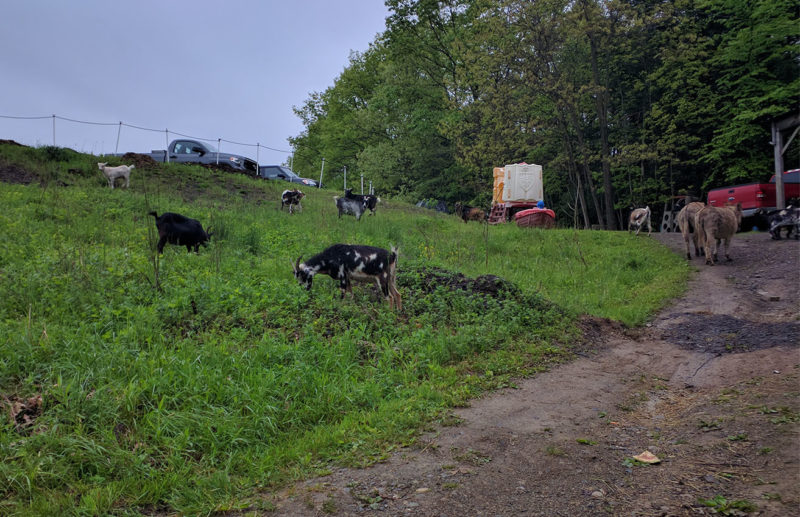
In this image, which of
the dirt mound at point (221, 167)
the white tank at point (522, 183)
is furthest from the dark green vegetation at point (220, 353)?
the white tank at point (522, 183)

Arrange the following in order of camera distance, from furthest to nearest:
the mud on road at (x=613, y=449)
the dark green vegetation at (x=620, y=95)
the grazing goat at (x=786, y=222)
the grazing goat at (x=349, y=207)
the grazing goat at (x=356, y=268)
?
the dark green vegetation at (x=620, y=95) < the grazing goat at (x=349, y=207) < the grazing goat at (x=786, y=222) < the grazing goat at (x=356, y=268) < the mud on road at (x=613, y=449)

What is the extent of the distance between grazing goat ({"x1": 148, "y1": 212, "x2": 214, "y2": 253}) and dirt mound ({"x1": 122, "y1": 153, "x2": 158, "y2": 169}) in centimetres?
1213

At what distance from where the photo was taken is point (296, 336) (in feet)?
20.5

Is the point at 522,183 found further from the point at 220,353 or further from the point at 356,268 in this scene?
the point at 220,353

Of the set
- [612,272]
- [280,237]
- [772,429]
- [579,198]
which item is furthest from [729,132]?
[772,429]

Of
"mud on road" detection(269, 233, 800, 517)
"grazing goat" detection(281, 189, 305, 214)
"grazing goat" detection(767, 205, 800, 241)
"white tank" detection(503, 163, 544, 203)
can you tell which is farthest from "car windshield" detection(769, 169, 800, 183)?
"grazing goat" detection(281, 189, 305, 214)

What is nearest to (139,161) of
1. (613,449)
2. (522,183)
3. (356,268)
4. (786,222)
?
(356,268)

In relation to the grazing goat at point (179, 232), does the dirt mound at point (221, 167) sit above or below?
above

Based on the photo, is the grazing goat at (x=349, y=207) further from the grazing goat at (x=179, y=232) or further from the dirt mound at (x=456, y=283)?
the dirt mound at (x=456, y=283)

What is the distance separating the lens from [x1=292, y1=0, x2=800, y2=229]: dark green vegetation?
21984 millimetres

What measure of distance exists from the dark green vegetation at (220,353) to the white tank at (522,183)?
12531 mm

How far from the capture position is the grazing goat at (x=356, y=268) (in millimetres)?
7984

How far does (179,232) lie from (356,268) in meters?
4.37

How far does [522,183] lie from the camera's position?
2436cm
